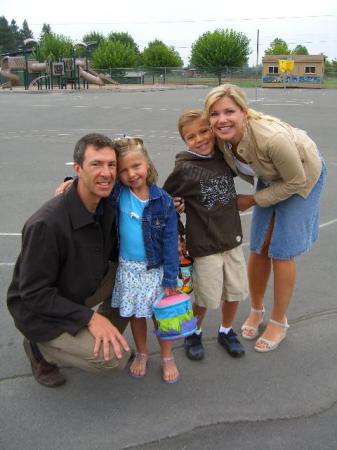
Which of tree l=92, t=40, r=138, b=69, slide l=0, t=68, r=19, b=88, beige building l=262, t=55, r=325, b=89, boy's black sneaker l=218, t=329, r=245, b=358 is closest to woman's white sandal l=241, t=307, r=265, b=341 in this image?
boy's black sneaker l=218, t=329, r=245, b=358

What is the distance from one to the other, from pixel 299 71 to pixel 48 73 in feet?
84.2

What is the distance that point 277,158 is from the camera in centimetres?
266

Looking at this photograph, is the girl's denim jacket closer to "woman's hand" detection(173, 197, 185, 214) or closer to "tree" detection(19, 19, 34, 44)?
"woman's hand" detection(173, 197, 185, 214)

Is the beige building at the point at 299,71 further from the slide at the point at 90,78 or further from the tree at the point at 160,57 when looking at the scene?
the tree at the point at 160,57

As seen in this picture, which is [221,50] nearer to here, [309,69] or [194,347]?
[309,69]

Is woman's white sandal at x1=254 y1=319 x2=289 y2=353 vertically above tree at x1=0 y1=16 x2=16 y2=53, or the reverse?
tree at x1=0 y1=16 x2=16 y2=53

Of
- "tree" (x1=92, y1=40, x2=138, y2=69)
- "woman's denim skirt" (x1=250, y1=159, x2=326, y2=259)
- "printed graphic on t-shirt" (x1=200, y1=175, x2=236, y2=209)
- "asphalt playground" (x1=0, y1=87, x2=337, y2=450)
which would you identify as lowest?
"asphalt playground" (x1=0, y1=87, x2=337, y2=450)

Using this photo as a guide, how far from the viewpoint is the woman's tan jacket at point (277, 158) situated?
265 centimetres

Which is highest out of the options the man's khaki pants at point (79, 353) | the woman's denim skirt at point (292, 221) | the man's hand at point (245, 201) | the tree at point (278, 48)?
the tree at point (278, 48)

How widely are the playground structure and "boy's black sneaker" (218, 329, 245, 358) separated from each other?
129 feet

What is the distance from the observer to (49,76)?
135ft

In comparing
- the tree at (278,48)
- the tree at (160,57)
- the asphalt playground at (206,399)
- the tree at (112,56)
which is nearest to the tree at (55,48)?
the tree at (112,56)

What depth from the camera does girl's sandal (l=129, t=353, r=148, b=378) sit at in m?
2.85

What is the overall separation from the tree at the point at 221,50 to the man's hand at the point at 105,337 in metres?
64.0
